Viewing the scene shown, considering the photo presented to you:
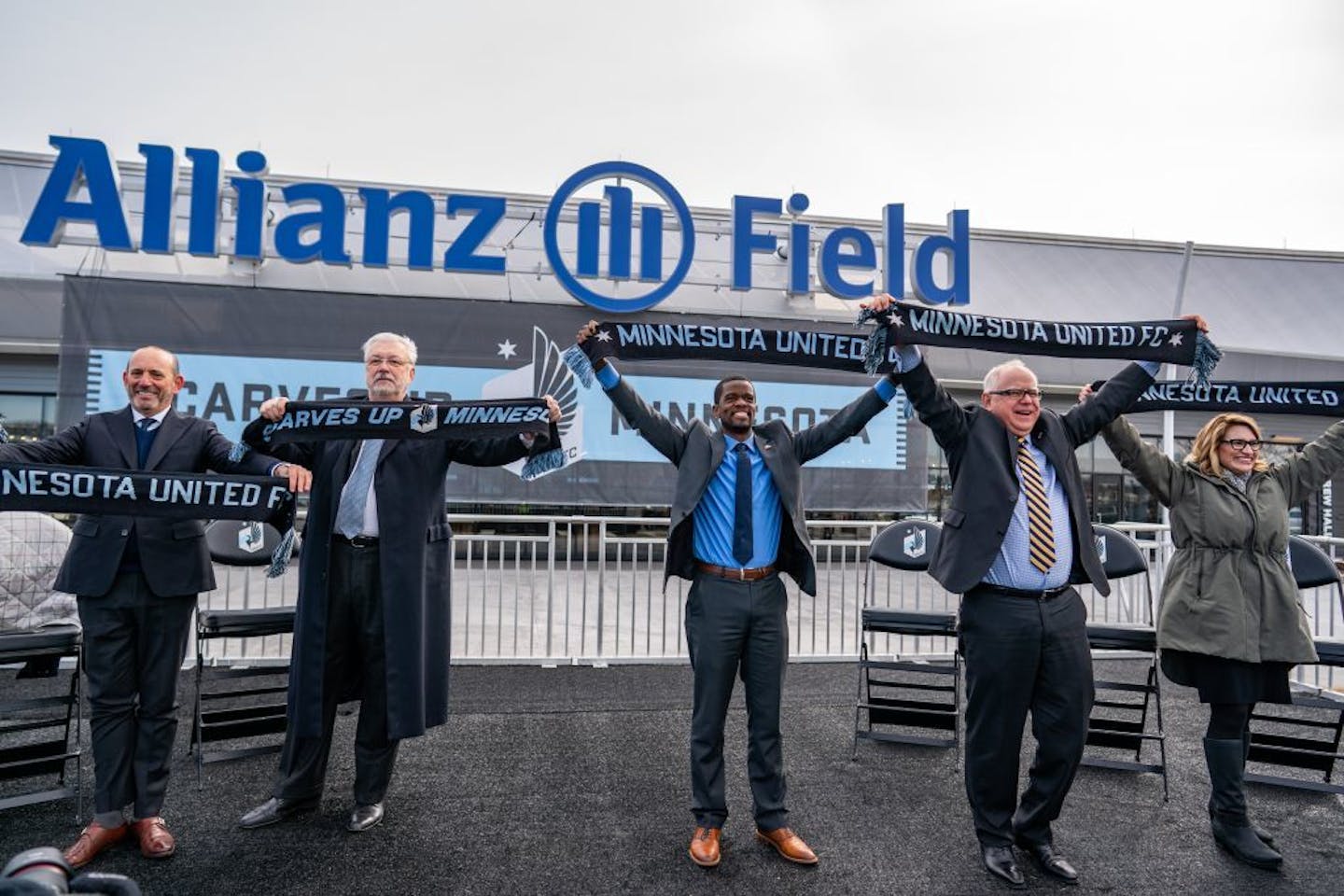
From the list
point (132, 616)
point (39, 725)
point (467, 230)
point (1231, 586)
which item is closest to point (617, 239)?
Answer: point (467, 230)

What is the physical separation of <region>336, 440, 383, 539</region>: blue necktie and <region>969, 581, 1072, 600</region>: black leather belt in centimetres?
268

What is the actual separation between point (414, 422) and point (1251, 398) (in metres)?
4.36

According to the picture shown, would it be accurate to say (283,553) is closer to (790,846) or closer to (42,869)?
(42,869)

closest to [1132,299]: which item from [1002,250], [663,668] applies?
[1002,250]

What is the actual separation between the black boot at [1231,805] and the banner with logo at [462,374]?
6.72 metres

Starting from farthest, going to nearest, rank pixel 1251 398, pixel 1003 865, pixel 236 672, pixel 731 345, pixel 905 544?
pixel 905 544 → pixel 1251 398 → pixel 236 672 → pixel 731 345 → pixel 1003 865

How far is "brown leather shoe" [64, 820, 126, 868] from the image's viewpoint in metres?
2.96

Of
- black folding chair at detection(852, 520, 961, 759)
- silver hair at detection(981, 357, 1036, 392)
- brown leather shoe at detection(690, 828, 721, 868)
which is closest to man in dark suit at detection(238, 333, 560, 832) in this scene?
brown leather shoe at detection(690, 828, 721, 868)

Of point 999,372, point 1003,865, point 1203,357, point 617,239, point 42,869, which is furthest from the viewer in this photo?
point 617,239

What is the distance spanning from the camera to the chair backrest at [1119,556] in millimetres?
4707

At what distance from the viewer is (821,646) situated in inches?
279

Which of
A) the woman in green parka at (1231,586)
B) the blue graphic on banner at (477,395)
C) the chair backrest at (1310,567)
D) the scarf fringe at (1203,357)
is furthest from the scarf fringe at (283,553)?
the blue graphic on banner at (477,395)

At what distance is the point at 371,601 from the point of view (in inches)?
133

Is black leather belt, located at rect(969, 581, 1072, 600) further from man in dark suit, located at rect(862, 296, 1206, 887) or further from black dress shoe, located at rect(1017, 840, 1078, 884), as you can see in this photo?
black dress shoe, located at rect(1017, 840, 1078, 884)
